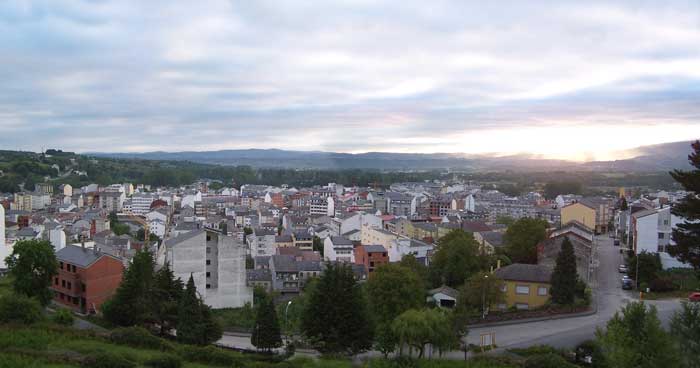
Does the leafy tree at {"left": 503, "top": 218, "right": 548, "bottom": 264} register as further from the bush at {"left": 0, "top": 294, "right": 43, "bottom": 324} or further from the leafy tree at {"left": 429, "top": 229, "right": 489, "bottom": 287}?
the bush at {"left": 0, "top": 294, "right": 43, "bottom": 324}

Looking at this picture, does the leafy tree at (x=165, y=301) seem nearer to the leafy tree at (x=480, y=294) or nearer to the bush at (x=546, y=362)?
the leafy tree at (x=480, y=294)

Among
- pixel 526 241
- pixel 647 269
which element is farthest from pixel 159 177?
pixel 647 269

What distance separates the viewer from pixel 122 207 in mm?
72188

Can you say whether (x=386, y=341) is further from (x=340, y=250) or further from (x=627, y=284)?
(x=340, y=250)

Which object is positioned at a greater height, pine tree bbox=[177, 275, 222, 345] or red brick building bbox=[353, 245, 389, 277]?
pine tree bbox=[177, 275, 222, 345]

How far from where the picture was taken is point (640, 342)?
9.70 metres

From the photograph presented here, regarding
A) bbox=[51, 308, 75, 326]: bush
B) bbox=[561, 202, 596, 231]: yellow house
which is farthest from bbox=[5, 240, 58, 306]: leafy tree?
bbox=[561, 202, 596, 231]: yellow house

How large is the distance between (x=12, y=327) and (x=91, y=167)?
99.0 metres

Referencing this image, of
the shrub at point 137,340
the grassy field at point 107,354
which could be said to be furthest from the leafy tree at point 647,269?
the shrub at point 137,340

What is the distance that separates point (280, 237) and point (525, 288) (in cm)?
2156

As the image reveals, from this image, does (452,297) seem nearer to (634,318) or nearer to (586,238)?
(586,238)

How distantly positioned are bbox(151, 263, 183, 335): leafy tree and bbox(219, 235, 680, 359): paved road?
202 cm

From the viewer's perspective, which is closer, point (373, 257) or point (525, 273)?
point (525, 273)

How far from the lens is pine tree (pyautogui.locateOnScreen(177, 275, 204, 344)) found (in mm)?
16156
